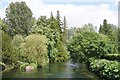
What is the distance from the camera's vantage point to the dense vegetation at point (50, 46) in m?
32.5

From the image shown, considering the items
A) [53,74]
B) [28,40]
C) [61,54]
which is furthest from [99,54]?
[61,54]

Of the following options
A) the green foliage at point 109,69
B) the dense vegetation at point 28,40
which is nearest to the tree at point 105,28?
the dense vegetation at point 28,40

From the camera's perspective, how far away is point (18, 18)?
230 feet

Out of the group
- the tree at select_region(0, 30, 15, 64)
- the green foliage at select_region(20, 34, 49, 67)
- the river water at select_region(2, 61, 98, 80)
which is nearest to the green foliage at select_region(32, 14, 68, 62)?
the green foliage at select_region(20, 34, 49, 67)

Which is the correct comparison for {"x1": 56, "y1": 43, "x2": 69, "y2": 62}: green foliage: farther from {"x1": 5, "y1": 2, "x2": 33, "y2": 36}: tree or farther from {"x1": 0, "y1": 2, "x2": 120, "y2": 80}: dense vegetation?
{"x1": 5, "y1": 2, "x2": 33, "y2": 36}: tree

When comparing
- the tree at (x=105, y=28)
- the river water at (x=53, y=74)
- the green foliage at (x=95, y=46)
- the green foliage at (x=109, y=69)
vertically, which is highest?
the tree at (x=105, y=28)

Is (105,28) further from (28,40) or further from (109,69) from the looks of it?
(109,69)

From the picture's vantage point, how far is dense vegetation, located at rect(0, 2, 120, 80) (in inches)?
1280

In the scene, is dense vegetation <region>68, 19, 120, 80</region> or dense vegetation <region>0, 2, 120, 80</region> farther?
dense vegetation <region>0, 2, 120, 80</region>

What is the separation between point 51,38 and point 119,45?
16.2 m

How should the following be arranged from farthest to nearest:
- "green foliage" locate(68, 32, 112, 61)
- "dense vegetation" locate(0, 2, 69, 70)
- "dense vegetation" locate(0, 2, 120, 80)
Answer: "dense vegetation" locate(0, 2, 69, 70)
"green foliage" locate(68, 32, 112, 61)
"dense vegetation" locate(0, 2, 120, 80)

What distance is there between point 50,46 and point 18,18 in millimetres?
16809

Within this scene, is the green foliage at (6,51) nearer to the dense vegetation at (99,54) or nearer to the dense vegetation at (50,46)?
the dense vegetation at (50,46)

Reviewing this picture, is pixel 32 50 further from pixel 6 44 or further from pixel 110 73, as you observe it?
pixel 110 73
